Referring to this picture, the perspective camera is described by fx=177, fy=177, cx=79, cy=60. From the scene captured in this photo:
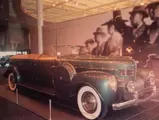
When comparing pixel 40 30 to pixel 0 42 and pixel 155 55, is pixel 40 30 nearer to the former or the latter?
pixel 0 42

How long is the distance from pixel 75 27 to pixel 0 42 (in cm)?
312

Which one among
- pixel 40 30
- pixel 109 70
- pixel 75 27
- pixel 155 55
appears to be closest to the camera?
pixel 109 70

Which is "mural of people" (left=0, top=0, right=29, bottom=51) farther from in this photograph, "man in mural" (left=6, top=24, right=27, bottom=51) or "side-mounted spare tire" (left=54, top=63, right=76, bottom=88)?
"side-mounted spare tire" (left=54, top=63, right=76, bottom=88)

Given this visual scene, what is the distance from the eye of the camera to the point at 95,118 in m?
2.66

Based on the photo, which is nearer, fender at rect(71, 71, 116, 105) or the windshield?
fender at rect(71, 71, 116, 105)

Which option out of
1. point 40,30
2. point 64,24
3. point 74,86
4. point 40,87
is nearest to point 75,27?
point 64,24

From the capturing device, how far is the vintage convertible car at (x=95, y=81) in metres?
2.54

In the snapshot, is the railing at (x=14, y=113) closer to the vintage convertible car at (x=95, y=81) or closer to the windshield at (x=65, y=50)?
the vintage convertible car at (x=95, y=81)

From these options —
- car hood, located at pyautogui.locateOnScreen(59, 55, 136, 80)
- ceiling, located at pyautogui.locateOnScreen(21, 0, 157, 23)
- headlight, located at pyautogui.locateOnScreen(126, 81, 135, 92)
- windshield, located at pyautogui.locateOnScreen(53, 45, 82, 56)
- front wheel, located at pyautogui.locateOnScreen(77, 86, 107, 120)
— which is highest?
ceiling, located at pyautogui.locateOnScreen(21, 0, 157, 23)

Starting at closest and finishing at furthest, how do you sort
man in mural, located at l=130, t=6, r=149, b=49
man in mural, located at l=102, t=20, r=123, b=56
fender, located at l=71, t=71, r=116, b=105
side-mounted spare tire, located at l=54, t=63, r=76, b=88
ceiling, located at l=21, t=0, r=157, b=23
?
1. fender, located at l=71, t=71, r=116, b=105
2. side-mounted spare tire, located at l=54, t=63, r=76, b=88
3. man in mural, located at l=130, t=6, r=149, b=49
4. man in mural, located at l=102, t=20, r=123, b=56
5. ceiling, located at l=21, t=0, r=157, b=23

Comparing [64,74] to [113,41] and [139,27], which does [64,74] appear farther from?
[113,41]

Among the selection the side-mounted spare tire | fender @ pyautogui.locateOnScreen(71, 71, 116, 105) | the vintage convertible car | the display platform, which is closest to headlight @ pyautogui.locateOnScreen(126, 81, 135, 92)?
the vintage convertible car

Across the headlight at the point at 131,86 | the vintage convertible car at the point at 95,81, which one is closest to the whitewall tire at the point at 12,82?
the vintage convertible car at the point at 95,81

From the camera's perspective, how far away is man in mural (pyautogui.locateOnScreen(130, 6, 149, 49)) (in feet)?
18.6
